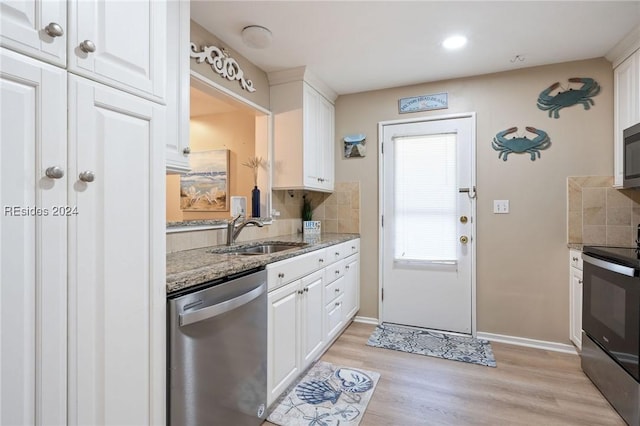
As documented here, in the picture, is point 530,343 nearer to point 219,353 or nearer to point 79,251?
point 219,353

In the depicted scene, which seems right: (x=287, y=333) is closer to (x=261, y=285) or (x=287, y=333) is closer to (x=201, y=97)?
(x=261, y=285)

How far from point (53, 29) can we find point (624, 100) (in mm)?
3312

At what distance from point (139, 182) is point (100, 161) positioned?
124 mm

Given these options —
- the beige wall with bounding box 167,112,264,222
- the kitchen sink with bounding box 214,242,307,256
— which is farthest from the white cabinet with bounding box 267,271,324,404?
the beige wall with bounding box 167,112,264,222

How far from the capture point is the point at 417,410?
186cm

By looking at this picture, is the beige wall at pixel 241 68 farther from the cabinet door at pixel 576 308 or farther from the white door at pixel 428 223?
the cabinet door at pixel 576 308

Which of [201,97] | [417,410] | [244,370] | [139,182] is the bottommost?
[417,410]

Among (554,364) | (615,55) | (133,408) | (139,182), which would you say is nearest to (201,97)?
(139,182)

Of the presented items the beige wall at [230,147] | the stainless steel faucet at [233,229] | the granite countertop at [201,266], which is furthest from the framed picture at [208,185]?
the granite countertop at [201,266]

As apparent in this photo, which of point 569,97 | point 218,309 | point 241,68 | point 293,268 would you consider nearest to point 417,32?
point 241,68

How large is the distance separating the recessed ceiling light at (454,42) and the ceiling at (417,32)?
0.13ft

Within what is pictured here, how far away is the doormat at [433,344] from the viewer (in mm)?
2514

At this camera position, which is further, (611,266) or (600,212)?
(600,212)

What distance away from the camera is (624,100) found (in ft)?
7.68
